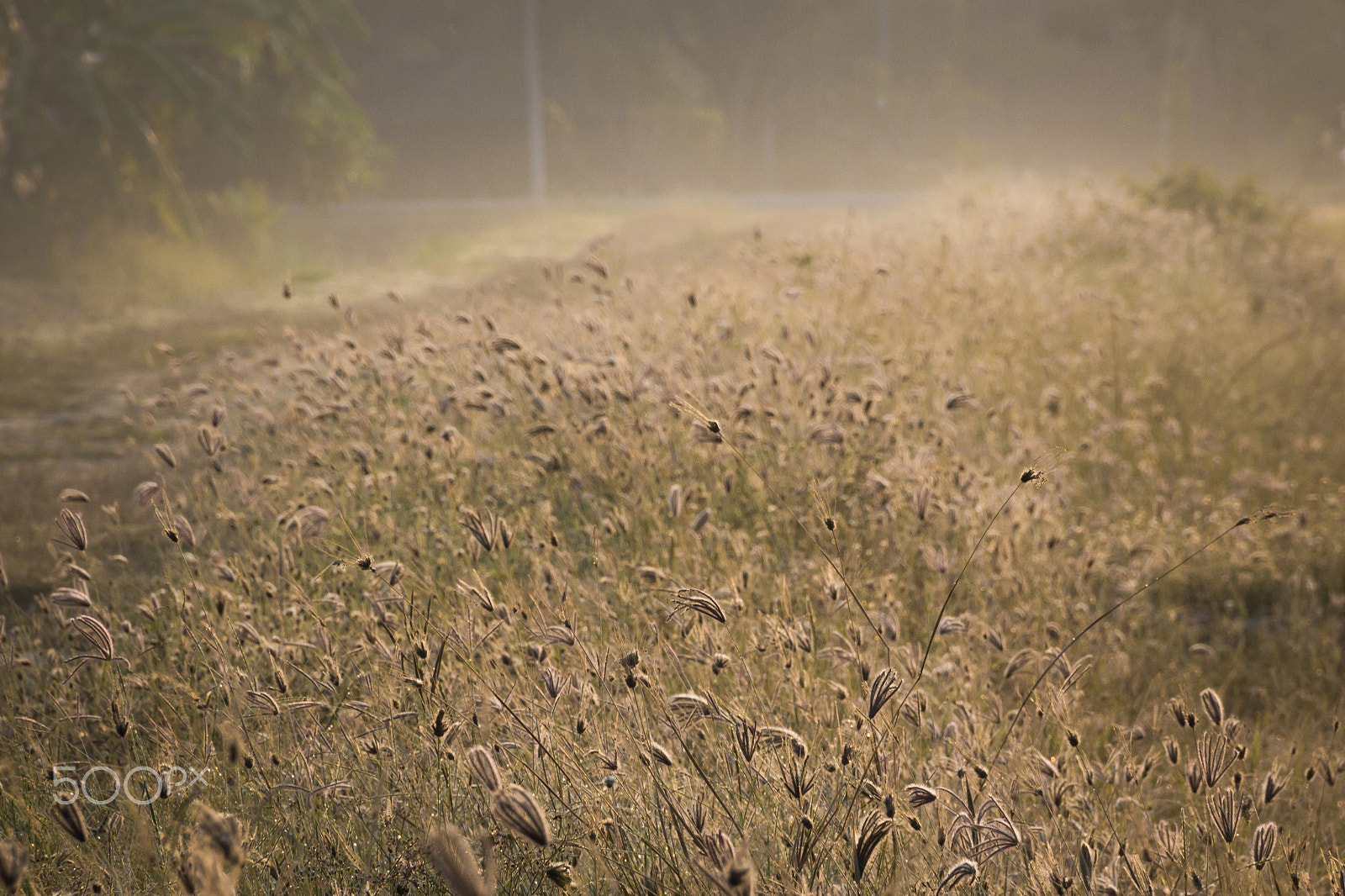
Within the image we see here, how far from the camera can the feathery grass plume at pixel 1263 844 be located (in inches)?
64.4

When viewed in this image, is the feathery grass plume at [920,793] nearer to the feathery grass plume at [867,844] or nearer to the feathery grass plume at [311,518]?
the feathery grass plume at [867,844]

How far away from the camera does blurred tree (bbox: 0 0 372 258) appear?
1263 centimetres

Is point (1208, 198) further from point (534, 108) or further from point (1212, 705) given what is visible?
point (534, 108)

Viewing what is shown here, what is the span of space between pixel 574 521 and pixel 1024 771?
219 centimetres

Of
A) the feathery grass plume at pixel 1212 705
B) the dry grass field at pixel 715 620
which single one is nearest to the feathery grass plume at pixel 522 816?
the dry grass field at pixel 715 620

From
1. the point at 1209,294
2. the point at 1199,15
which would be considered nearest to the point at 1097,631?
the point at 1209,294

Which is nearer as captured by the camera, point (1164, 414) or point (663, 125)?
point (1164, 414)

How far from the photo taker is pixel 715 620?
2.32m

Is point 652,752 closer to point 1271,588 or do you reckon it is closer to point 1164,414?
point 1271,588

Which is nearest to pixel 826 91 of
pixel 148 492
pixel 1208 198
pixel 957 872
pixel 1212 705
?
pixel 1208 198

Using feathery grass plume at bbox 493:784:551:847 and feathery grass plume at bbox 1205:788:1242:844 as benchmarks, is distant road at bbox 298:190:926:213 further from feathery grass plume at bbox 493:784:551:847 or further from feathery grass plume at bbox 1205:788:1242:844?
feathery grass plume at bbox 493:784:551:847

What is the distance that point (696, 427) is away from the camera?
8.65ft

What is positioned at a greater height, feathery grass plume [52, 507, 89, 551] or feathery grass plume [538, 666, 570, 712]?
feathery grass plume [52, 507, 89, 551]

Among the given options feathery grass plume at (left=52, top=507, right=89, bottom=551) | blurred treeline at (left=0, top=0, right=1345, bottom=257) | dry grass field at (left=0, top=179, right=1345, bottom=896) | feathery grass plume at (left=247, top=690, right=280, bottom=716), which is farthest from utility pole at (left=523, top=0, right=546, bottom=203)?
feathery grass plume at (left=247, top=690, right=280, bottom=716)
